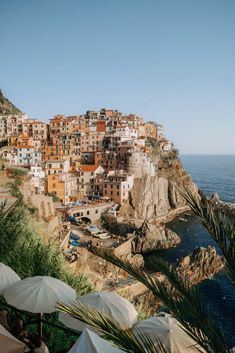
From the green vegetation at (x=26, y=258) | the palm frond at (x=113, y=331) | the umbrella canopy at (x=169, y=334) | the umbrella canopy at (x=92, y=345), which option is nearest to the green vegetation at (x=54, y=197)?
Result: the green vegetation at (x=26, y=258)

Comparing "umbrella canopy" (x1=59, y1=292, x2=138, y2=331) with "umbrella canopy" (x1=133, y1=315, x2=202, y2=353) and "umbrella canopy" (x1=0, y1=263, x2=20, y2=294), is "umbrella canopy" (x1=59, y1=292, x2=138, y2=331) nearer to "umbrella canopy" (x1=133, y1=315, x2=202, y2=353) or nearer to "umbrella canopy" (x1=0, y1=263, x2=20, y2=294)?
"umbrella canopy" (x1=133, y1=315, x2=202, y2=353)

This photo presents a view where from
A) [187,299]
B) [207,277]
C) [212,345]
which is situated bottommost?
[207,277]

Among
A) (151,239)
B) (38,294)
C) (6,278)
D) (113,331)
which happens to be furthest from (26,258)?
(151,239)

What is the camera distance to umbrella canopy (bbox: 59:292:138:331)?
5832mm

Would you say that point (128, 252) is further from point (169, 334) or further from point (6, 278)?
point (169, 334)

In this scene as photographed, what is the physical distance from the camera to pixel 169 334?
4.96 metres

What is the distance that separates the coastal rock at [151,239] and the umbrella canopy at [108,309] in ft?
106

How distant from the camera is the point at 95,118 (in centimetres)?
7388

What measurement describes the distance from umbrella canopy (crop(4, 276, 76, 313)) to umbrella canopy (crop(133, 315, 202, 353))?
4.93 feet

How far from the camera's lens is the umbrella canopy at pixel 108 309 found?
19.1ft

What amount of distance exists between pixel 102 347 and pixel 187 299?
1.22 m

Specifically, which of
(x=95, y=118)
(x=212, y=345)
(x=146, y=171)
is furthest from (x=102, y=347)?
(x=95, y=118)

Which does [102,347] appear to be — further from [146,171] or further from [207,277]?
[146,171]

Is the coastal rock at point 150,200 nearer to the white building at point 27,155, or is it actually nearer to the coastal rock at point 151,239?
the coastal rock at point 151,239
